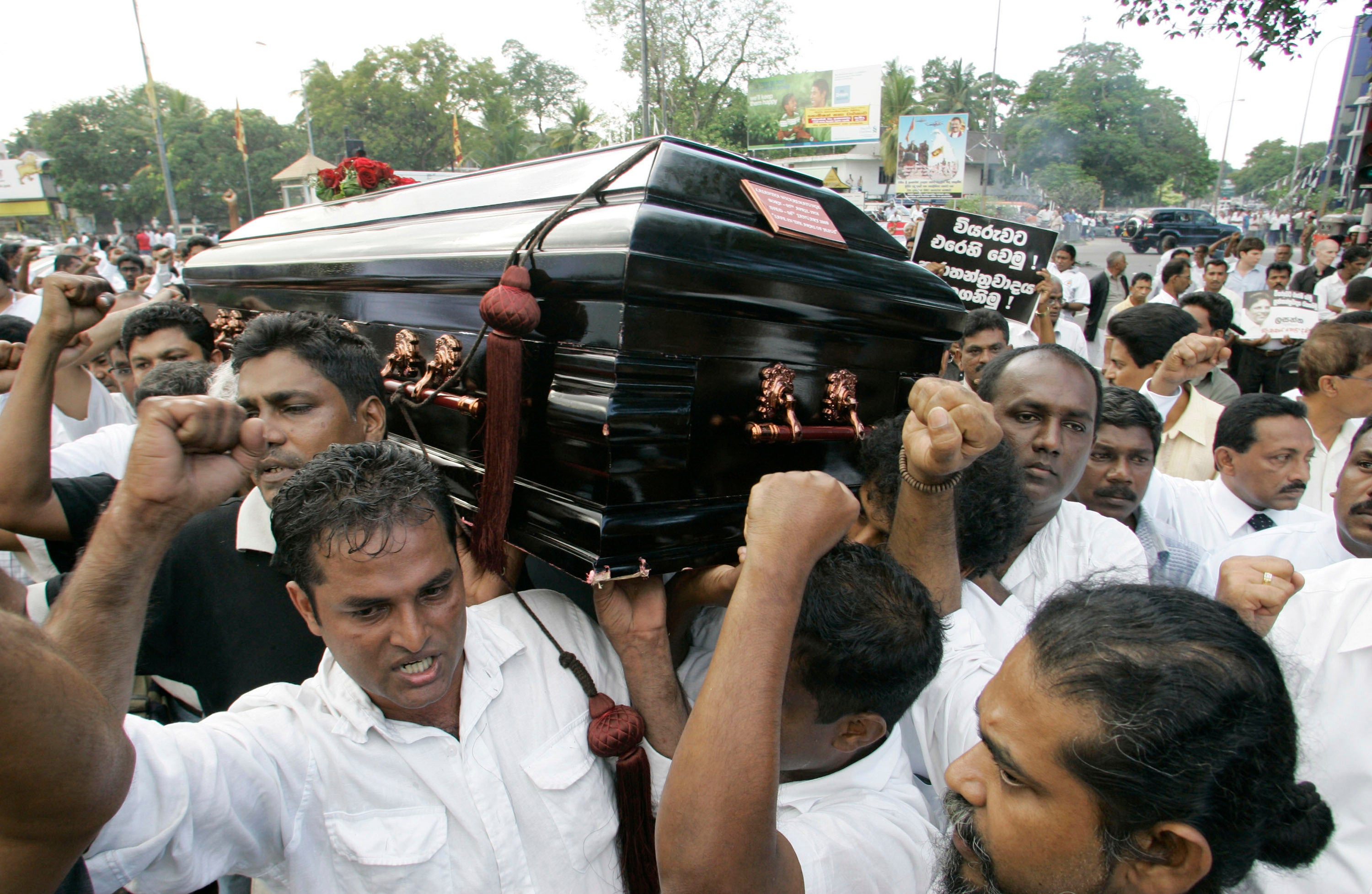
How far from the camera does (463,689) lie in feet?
4.98

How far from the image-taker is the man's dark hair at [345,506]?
54.5 inches

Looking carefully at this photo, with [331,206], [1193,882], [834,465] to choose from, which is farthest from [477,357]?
[331,206]

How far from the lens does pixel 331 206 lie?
3.09 meters

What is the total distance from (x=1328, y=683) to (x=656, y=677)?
1515mm

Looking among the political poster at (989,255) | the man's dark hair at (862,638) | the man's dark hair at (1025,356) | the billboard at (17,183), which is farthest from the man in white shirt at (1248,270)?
the billboard at (17,183)

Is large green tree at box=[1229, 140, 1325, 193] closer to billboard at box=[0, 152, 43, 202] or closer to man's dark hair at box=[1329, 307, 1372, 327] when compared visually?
man's dark hair at box=[1329, 307, 1372, 327]

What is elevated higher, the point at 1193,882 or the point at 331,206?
the point at 331,206

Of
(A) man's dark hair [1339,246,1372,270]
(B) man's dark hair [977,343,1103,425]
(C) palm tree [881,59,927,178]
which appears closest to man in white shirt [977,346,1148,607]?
(B) man's dark hair [977,343,1103,425]

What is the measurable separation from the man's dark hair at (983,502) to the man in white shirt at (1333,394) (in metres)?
2.29

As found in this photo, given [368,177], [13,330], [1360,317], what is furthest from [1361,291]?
[13,330]

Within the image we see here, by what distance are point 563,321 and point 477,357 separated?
11.3 inches

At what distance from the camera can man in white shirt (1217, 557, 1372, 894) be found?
1513 mm

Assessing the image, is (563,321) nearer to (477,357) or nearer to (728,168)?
(477,357)

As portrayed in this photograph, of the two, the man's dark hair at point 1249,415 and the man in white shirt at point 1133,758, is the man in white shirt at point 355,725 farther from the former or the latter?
the man's dark hair at point 1249,415
